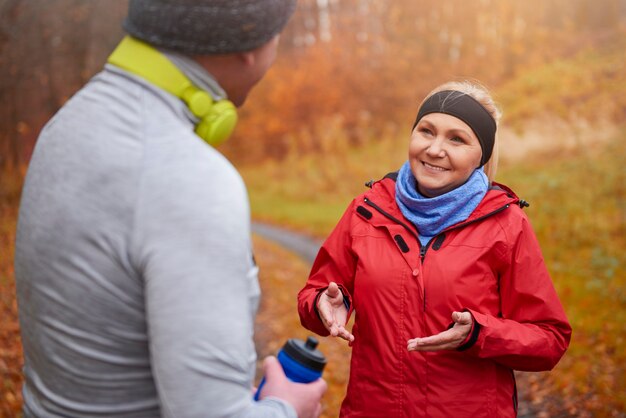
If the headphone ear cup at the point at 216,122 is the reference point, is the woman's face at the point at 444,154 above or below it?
below

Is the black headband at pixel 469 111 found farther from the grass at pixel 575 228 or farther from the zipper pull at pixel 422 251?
the grass at pixel 575 228

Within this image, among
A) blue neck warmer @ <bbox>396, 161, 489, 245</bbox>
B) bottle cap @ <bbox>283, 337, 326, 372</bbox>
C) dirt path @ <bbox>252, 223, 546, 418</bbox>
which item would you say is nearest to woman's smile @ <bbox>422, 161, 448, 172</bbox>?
blue neck warmer @ <bbox>396, 161, 489, 245</bbox>

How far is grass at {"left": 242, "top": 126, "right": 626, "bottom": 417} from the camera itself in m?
5.61

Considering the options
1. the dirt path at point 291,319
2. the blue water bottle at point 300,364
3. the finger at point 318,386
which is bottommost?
the dirt path at point 291,319

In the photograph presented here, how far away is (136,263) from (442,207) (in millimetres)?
1540

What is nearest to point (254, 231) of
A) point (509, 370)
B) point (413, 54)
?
point (413, 54)

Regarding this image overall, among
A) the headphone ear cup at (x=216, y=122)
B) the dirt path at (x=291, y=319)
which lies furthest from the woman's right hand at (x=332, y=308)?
the dirt path at (x=291, y=319)

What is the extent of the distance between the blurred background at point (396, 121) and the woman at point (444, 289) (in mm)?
3195

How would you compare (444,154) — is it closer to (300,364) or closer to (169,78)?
(300,364)

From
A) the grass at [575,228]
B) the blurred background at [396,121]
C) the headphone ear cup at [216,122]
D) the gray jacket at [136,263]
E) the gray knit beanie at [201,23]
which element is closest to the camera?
the gray jacket at [136,263]

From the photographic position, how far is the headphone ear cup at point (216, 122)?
1.48 m

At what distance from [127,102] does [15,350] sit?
5.16 meters

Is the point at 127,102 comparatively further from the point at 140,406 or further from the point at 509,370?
the point at 509,370

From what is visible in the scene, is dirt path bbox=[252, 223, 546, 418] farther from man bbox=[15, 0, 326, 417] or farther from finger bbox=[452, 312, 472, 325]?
man bbox=[15, 0, 326, 417]
